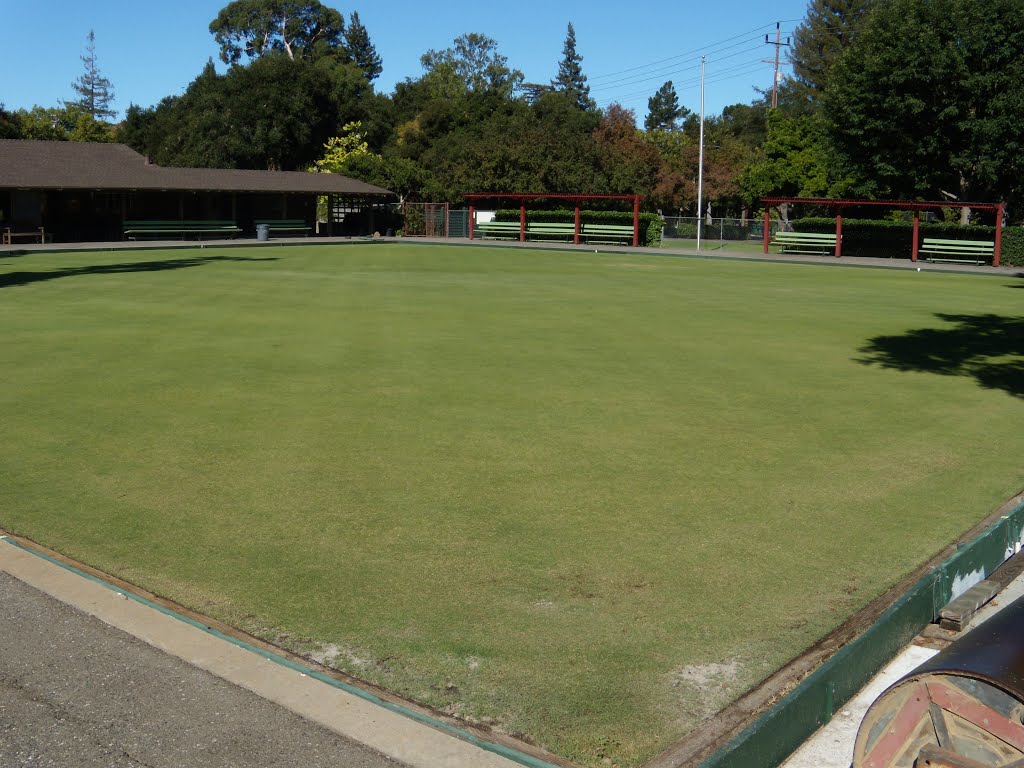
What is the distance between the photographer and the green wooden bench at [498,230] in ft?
185

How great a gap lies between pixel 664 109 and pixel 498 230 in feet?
340

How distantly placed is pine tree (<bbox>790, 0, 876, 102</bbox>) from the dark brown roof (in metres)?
50.6

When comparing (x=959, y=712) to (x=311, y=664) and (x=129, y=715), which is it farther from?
(x=129, y=715)

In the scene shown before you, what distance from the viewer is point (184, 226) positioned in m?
50.0

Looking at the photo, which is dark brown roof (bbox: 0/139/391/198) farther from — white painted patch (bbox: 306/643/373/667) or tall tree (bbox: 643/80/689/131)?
tall tree (bbox: 643/80/689/131)

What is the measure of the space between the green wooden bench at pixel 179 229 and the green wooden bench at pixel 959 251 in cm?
3342

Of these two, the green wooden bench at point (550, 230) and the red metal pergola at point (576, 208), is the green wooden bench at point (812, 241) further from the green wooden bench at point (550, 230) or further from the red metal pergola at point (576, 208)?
the green wooden bench at point (550, 230)

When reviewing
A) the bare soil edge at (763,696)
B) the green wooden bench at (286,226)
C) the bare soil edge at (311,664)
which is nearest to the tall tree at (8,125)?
the green wooden bench at (286,226)

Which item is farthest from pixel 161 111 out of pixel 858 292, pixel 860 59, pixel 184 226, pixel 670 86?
pixel 670 86

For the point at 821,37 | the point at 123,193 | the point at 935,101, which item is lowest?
the point at 123,193

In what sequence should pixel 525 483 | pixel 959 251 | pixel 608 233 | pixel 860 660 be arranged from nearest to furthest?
pixel 860 660
pixel 525 483
pixel 959 251
pixel 608 233

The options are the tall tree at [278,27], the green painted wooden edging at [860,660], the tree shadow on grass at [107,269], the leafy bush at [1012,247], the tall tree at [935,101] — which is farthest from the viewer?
the tall tree at [278,27]

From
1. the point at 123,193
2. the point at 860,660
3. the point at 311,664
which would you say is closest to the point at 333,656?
the point at 311,664

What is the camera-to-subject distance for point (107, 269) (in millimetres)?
31219
